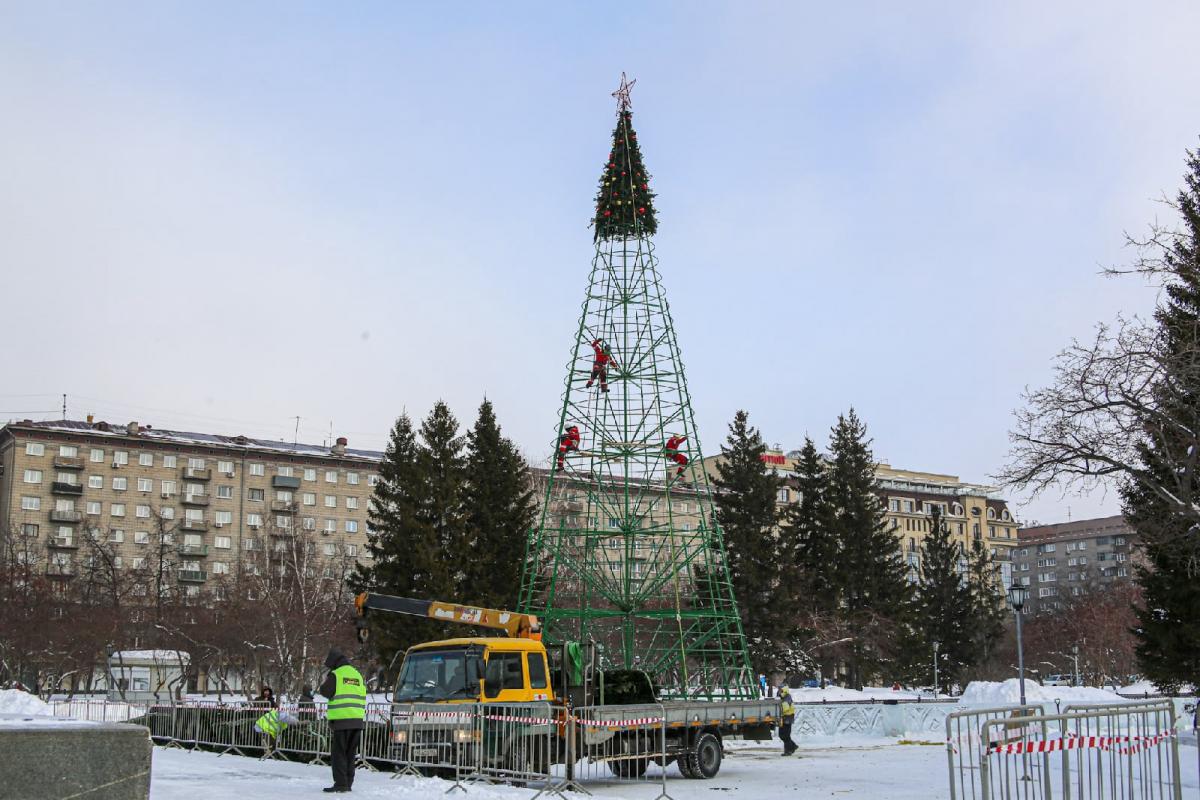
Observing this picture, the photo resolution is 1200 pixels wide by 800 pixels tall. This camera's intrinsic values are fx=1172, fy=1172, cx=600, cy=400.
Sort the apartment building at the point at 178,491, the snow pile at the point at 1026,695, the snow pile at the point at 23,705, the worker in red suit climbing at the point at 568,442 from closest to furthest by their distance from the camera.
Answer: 1. the worker in red suit climbing at the point at 568,442
2. the snow pile at the point at 23,705
3. the snow pile at the point at 1026,695
4. the apartment building at the point at 178,491

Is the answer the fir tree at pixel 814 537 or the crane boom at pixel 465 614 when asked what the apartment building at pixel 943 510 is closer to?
the fir tree at pixel 814 537

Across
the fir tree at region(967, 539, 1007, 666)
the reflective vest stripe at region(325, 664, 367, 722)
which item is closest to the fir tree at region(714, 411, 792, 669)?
the fir tree at region(967, 539, 1007, 666)

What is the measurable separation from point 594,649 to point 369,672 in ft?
177

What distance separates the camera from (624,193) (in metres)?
29.7

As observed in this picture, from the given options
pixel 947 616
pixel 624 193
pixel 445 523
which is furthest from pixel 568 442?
pixel 947 616

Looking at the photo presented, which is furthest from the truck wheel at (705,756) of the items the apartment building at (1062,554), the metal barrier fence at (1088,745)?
the apartment building at (1062,554)

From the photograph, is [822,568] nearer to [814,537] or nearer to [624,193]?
[814,537]

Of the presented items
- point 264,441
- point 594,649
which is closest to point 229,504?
point 264,441

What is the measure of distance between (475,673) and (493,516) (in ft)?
108

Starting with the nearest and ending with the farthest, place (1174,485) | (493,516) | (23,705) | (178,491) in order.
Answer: (1174,485), (23,705), (493,516), (178,491)

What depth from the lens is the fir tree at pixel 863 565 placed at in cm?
6281

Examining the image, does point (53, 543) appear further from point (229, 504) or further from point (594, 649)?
point (594, 649)

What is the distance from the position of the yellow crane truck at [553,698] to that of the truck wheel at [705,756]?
0.02 meters

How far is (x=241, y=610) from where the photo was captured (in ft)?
193
